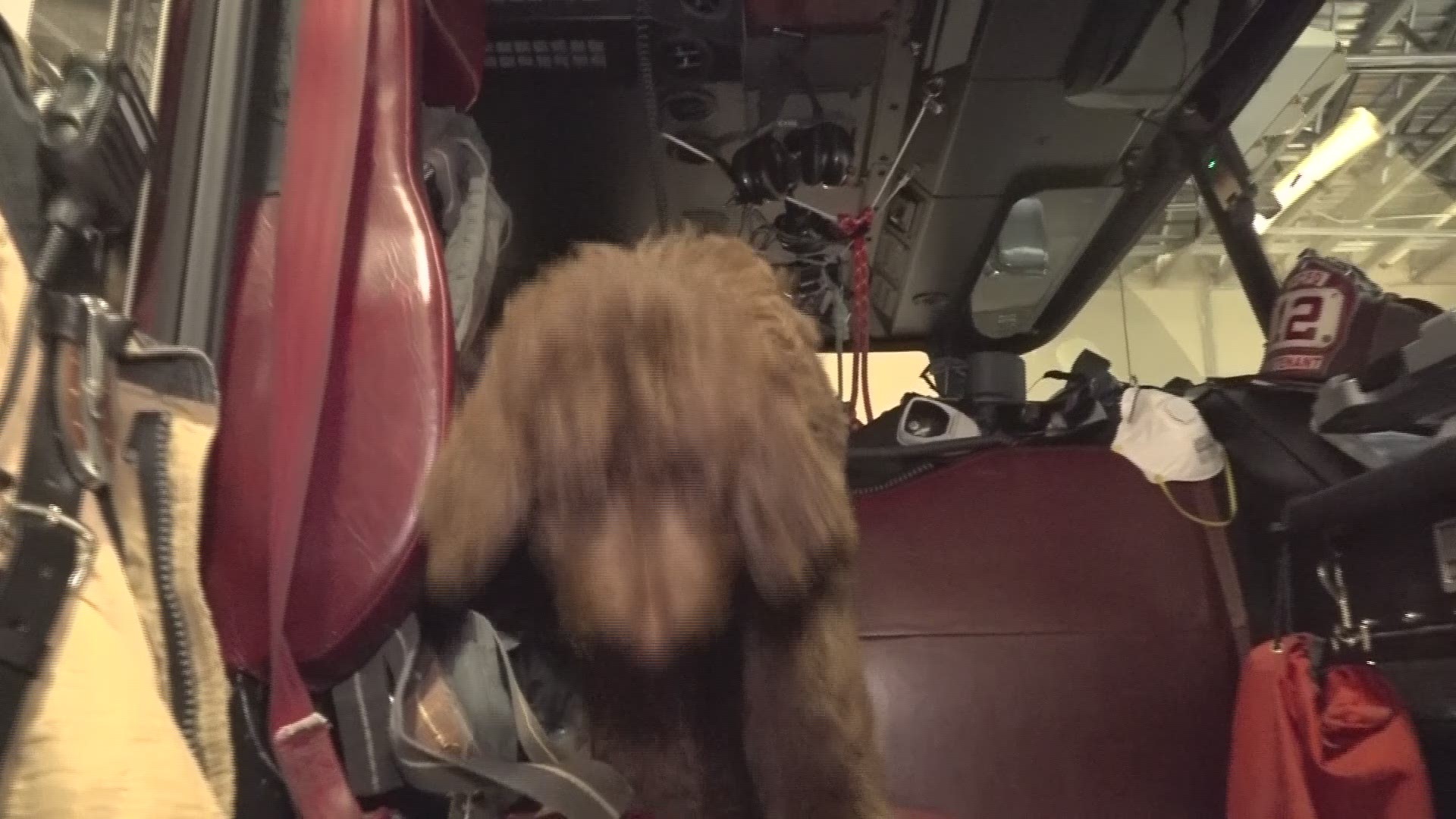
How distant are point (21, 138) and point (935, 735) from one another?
0.95 meters

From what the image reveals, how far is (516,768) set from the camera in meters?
0.51

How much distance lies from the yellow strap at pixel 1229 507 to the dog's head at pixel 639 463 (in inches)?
31.7

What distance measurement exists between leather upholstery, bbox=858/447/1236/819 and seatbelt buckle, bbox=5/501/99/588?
0.80 meters

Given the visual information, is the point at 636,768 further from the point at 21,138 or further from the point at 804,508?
the point at 21,138

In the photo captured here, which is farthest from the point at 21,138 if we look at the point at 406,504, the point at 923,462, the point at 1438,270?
the point at 1438,270

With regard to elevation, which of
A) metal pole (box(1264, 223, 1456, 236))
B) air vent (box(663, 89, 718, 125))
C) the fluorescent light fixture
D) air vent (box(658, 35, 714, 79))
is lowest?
air vent (box(663, 89, 718, 125))

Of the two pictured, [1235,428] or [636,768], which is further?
[1235,428]

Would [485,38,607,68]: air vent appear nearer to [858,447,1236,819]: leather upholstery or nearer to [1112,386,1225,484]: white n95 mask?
[858,447,1236,819]: leather upholstery

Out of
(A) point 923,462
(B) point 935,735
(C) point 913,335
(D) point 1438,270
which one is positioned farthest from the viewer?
(D) point 1438,270

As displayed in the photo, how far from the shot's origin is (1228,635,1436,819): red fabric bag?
0.79 m

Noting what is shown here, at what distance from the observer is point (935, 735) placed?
3.47 ft

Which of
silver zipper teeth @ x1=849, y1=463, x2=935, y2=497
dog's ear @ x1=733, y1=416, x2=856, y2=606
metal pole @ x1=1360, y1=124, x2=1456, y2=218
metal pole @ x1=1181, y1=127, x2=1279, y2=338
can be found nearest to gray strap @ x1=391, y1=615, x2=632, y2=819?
dog's ear @ x1=733, y1=416, x2=856, y2=606

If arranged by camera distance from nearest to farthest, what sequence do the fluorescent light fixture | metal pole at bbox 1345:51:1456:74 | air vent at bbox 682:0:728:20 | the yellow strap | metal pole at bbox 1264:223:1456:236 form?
Result: air vent at bbox 682:0:728:20 < the yellow strap < metal pole at bbox 1345:51:1456:74 < the fluorescent light fixture < metal pole at bbox 1264:223:1456:236

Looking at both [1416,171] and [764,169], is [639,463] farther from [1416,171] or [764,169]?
[1416,171]
